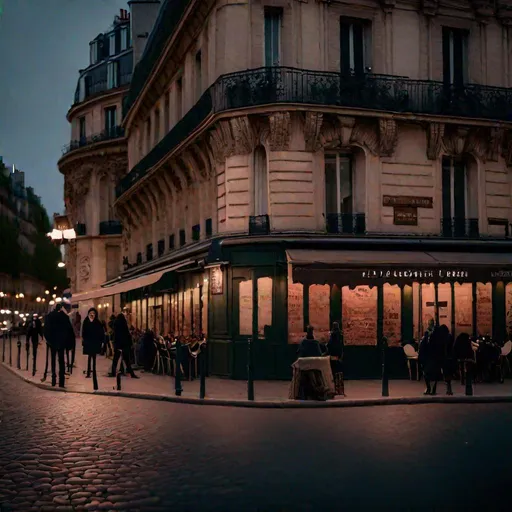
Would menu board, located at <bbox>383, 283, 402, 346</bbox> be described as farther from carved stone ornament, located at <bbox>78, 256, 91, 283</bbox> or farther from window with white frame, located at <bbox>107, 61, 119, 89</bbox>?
window with white frame, located at <bbox>107, 61, 119, 89</bbox>

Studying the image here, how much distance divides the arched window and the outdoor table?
6070 mm

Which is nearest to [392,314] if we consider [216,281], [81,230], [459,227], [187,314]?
[459,227]

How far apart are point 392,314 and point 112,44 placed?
39.9 m

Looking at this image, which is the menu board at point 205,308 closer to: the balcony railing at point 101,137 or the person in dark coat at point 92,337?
the person in dark coat at point 92,337

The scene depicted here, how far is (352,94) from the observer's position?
20.0 metres

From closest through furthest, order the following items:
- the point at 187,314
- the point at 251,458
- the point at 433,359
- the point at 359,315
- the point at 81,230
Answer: the point at 251,458 < the point at 433,359 < the point at 359,315 < the point at 187,314 < the point at 81,230

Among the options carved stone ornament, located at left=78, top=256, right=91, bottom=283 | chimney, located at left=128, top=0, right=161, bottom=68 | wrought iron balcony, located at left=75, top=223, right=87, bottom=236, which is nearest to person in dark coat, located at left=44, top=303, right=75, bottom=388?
chimney, located at left=128, top=0, right=161, bottom=68

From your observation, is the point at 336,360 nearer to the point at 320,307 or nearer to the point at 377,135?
the point at 320,307

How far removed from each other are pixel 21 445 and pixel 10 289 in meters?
86.9

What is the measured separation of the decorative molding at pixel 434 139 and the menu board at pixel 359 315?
3.79 meters

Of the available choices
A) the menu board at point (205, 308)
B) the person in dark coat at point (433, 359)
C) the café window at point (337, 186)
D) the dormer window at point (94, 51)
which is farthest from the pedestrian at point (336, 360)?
the dormer window at point (94, 51)

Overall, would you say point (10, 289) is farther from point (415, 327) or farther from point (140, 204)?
point (415, 327)

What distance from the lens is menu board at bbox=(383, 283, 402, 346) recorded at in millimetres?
19891

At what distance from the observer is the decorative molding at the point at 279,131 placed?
19531 mm
